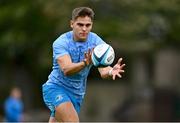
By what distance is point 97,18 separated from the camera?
35.9 metres

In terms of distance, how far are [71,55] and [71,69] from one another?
1.65ft

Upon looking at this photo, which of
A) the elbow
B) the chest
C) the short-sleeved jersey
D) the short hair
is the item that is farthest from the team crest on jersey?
the short hair

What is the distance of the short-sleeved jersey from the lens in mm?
12017

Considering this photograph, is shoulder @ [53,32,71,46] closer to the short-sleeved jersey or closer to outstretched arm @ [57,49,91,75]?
the short-sleeved jersey

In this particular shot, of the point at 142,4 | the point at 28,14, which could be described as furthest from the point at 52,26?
the point at 142,4

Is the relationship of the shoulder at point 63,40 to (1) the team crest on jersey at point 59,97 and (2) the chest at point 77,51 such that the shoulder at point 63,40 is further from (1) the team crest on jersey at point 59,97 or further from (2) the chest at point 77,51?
(1) the team crest on jersey at point 59,97

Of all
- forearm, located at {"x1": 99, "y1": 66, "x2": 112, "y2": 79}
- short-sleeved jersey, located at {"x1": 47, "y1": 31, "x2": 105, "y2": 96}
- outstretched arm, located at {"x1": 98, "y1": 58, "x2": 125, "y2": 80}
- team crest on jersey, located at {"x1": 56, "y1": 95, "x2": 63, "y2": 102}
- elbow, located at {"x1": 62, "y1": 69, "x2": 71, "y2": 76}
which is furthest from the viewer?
team crest on jersey, located at {"x1": 56, "y1": 95, "x2": 63, "y2": 102}

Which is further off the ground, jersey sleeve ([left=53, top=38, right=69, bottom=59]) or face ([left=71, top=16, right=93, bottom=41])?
face ([left=71, top=16, right=93, bottom=41])

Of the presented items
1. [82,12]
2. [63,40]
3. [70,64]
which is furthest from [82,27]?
[70,64]

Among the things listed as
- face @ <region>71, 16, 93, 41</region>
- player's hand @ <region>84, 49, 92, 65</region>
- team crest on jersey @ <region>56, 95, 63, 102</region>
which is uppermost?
face @ <region>71, 16, 93, 41</region>

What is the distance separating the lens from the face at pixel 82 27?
1186 cm

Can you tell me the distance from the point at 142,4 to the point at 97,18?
6.92ft

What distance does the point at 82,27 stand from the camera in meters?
11.9

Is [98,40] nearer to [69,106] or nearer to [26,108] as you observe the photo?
[69,106]
